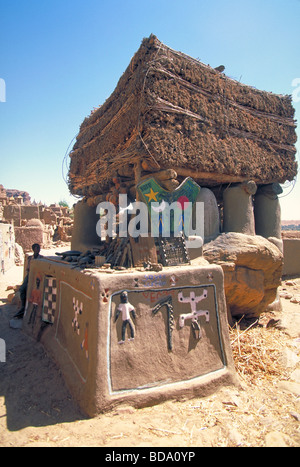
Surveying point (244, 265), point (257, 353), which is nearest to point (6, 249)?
point (244, 265)

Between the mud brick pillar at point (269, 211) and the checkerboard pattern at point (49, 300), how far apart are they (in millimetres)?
4455

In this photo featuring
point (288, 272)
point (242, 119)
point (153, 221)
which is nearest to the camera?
point (153, 221)

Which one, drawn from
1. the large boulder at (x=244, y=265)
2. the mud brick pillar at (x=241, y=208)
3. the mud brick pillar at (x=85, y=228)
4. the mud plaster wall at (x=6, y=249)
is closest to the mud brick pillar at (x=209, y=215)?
the large boulder at (x=244, y=265)

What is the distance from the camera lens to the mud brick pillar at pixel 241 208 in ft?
18.7

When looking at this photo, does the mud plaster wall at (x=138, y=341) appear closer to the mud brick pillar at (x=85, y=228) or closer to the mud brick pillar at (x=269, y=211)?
the mud brick pillar at (x=85, y=228)

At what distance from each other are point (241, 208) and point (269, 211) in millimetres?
1096

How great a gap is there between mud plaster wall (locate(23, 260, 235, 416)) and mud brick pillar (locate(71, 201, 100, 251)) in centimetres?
291

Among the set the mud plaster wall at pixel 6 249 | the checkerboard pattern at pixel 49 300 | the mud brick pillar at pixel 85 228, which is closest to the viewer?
the checkerboard pattern at pixel 49 300

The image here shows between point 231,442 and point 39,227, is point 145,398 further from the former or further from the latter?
point 39,227

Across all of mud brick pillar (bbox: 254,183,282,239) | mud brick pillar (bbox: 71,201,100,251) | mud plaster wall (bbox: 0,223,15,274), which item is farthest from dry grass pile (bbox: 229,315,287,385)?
mud plaster wall (bbox: 0,223,15,274)

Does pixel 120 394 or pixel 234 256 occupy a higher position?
pixel 234 256

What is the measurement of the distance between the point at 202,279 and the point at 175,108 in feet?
8.87

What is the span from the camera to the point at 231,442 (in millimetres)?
2537

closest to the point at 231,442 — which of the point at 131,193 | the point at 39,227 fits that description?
the point at 131,193
